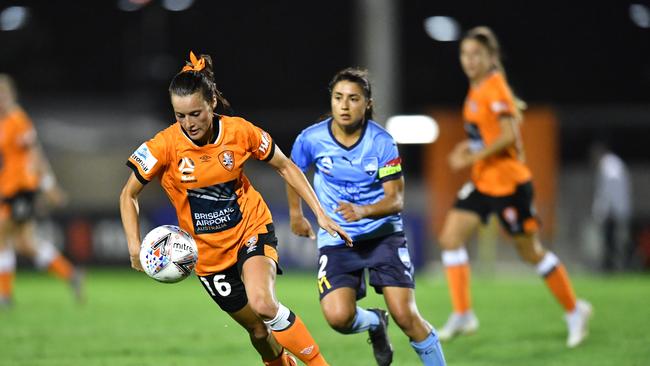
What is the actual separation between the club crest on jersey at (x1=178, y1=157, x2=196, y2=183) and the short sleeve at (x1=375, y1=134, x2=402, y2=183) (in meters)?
1.17

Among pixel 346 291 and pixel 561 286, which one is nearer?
pixel 346 291

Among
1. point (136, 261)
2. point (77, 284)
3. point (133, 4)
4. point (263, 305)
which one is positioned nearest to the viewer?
point (136, 261)

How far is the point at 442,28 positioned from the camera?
29266mm

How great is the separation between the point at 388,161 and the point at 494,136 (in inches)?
93.2

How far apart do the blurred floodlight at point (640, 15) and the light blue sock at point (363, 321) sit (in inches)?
748

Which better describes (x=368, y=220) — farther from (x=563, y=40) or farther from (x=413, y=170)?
(x=563, y=40)

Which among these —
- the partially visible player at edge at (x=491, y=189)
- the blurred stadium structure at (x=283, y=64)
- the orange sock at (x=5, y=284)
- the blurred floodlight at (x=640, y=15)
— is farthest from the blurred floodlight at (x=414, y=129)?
the partially visible player at edge at (x=491, y=189)

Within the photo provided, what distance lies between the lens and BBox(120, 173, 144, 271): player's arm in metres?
5.36

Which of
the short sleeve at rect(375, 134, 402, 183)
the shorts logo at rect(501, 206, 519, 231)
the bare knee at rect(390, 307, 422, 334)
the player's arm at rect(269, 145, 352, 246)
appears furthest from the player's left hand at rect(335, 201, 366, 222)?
the shorts logo at rect(501, 206, 519, 231)

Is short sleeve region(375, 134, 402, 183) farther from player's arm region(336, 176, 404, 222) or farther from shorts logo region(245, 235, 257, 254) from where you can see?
shorts logo region(245, 235, 257, 254)

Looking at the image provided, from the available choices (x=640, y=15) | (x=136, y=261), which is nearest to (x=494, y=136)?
(x=136, y=261)

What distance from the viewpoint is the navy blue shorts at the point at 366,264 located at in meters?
5.97

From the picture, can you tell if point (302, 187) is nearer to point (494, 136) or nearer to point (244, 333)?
point (494, 136)

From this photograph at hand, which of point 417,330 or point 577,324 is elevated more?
point 417,330
